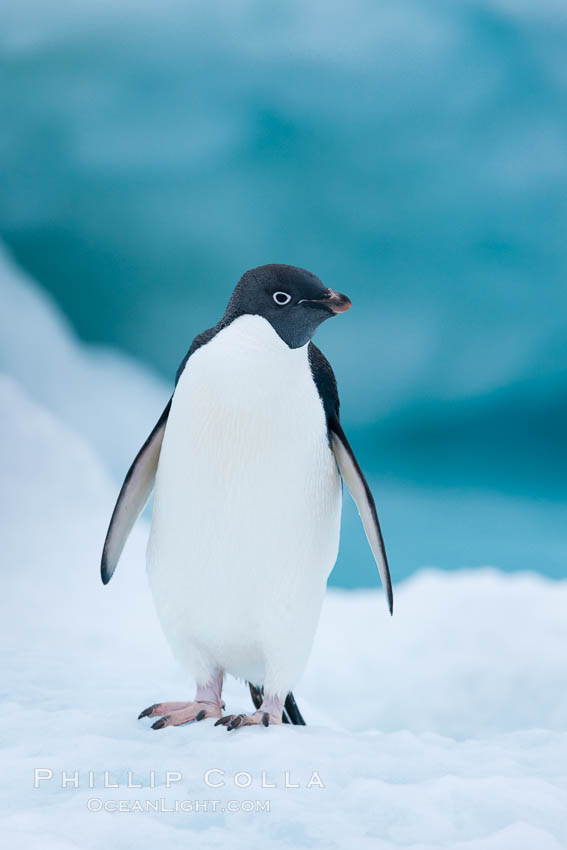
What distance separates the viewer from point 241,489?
1.76 metres

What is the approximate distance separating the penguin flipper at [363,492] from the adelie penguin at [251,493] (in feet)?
0.04

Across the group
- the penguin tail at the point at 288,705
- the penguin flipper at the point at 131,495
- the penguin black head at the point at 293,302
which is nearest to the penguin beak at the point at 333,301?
the penguin black head at the point at 293,302

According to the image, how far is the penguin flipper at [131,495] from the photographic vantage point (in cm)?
203

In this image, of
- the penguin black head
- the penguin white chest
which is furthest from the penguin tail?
the penguin black head

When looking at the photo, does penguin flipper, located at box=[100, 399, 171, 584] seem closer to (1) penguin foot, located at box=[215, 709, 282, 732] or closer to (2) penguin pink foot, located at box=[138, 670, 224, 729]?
(2) penguin pink foot, located at box=[138, 670, 224, 729]

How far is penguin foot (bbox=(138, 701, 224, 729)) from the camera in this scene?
178 centimetres

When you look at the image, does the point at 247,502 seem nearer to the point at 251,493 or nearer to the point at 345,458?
the point at 251,493

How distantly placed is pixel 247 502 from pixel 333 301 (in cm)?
49

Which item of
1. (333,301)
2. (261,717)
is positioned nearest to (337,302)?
(333,301)

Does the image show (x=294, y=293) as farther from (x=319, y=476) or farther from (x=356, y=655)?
(x=356, y=655)

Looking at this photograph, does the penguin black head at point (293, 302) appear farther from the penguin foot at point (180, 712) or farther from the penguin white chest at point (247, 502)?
the penguin foot at point (180, 712)

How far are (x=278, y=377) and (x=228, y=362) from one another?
0.12 m

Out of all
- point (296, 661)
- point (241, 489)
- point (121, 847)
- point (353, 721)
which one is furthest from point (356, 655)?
point (121, 847)

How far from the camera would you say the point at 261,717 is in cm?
174
